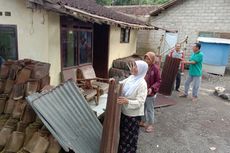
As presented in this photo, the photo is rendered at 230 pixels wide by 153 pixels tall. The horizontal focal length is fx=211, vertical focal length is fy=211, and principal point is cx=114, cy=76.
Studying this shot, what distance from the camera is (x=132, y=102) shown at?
3.06 meters

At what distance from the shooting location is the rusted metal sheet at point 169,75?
7.55 m

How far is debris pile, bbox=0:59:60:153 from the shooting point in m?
3.27

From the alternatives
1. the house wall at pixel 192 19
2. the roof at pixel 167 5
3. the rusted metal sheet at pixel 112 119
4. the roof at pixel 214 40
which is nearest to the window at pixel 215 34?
the house wall at pixel 192 19

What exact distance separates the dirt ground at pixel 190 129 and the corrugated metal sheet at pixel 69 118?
1.12 m

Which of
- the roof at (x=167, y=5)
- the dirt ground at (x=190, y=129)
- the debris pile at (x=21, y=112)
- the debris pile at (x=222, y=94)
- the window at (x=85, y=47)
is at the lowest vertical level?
the dirt ground at (x=190, y=129)

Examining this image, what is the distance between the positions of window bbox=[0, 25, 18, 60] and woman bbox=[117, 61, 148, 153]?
351cm

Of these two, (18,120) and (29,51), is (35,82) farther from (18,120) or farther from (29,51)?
(29,51)

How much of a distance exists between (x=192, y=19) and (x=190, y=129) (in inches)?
402

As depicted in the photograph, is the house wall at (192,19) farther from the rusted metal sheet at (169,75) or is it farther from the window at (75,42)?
the window at (75,42)

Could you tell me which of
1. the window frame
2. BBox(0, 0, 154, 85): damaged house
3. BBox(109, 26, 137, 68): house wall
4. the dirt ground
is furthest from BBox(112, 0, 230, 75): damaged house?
BBox(0, 0, 154, 85): damaged house

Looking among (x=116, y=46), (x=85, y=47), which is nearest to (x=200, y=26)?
(x=116, y=46)

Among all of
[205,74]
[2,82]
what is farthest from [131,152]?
[205,74]

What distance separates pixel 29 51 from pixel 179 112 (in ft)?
14.7

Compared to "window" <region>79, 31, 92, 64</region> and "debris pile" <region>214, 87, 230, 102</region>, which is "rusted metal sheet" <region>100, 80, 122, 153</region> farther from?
"debris pile" <region>214, 87, 230, 102</region>
